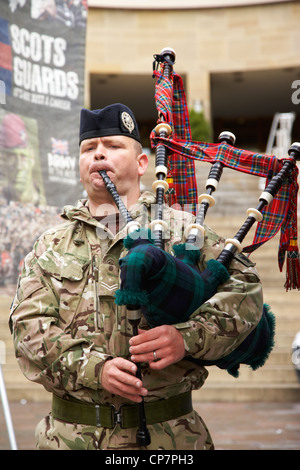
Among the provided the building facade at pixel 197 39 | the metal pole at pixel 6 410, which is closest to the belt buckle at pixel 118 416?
the metal pole at pixel 6 410

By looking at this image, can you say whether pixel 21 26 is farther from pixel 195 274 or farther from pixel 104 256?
pixel 195 274

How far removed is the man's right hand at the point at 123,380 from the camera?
183 centimetres

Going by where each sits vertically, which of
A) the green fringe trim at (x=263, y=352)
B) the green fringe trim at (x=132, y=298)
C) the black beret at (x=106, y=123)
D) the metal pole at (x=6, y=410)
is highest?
the black beret at (x=106, y=123)

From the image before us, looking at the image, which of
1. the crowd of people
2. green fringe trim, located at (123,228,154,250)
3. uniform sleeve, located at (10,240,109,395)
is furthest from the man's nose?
the crowd of people

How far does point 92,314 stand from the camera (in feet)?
6.79

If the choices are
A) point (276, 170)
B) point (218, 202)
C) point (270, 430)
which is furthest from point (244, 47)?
point (276, 170)

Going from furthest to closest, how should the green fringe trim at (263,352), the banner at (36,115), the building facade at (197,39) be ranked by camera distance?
the building facade at (197,39) → the banner at (36,115) → the green fringe trim at (263,352)

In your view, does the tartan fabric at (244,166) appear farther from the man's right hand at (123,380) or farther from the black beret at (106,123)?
the man's right hand at (123,380)

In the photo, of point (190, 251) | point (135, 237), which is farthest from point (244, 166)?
point (135, 237)

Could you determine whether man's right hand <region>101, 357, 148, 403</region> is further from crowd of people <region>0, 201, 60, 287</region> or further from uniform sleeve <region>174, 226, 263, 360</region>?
crowd of people <region>0, 201, 60, 287</region>

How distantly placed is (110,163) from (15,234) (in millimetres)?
1568

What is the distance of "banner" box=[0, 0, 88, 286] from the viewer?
3.60 m

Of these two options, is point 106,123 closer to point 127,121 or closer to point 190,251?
point 127,121

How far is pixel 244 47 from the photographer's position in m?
14.2
